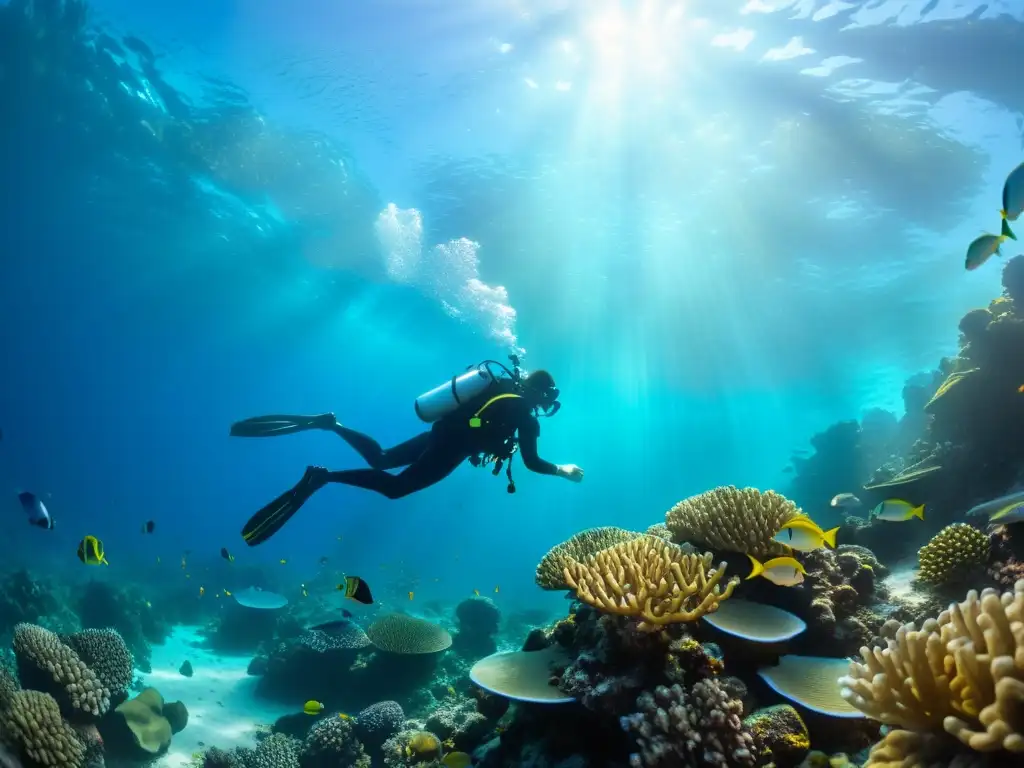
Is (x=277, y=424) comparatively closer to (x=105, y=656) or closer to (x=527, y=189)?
(x=105, y=656)

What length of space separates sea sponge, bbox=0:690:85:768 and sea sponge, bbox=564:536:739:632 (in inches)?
243

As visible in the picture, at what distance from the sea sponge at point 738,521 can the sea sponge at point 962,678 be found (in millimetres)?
2260

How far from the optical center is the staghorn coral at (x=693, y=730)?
3279 mm

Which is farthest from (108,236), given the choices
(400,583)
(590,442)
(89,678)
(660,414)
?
(590,442)

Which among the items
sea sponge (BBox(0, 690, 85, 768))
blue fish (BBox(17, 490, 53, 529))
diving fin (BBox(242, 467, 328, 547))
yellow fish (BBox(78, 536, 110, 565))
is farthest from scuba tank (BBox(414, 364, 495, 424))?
sea sponge (BBox(0, 690, 85, 768))

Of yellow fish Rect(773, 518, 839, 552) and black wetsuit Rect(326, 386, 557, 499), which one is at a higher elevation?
black wetsuit Rect(326, 386, 557, 499)

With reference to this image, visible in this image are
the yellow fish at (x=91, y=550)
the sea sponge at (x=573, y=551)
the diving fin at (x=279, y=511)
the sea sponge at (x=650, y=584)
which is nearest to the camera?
the sea sponge at (x=650, y=584)

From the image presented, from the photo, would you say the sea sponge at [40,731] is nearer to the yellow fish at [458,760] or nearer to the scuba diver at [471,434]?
the scuba diver at [471,434]

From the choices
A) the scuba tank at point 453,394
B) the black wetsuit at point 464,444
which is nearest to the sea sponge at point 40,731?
the black wetsuit at point 464,444

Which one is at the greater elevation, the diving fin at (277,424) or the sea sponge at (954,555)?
the diving fin at (277,424)

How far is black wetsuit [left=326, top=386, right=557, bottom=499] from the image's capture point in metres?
7.68

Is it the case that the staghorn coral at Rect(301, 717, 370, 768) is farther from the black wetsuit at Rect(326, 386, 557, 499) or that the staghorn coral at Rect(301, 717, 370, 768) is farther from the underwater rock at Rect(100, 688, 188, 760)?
the black wetsuit at Rect(326, 386, 557, 499)

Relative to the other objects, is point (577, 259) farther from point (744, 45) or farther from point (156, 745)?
point (156, 745)

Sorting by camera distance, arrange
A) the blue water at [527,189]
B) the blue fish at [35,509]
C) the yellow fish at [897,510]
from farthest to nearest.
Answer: the blue water at [527,189], the blue fish at [35,509], the yellow fish at [897,510]
